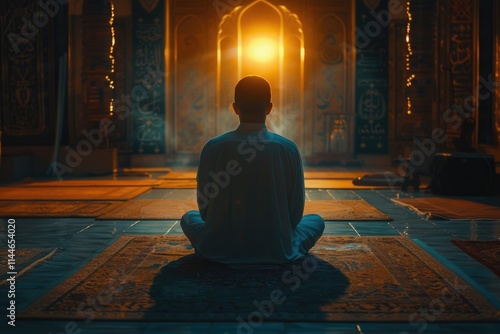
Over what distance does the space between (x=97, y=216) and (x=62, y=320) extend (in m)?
2.93

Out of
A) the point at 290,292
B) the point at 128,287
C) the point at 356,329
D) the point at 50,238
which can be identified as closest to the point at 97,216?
the point at 50,238

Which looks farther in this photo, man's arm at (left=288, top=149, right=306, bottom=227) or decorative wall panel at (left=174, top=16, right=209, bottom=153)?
decorative wall panel at (left=174, top=16, right=209, bottom=153)

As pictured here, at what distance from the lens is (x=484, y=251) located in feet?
13.1

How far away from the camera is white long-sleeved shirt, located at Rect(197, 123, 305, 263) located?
340 cm

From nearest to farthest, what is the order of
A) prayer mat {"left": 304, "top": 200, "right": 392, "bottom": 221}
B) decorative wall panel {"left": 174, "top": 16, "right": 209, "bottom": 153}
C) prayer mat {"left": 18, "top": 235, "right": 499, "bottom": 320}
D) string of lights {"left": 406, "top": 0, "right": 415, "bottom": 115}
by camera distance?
prayer mat {"left": 18, "top": 235, "right": 499, "bottom": 320}, prayer mat {"left": 304, "top": 200, "right": 392, "bottom": 221}, string of lights {"left": 406, "top": 0, "right": 415, "bottom": 115}, decorative wall panel {"left": 174, "top": 16, "right": 209, "bottom": 153}

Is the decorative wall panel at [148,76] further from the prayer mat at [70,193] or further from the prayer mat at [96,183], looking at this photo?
the prayer mat at [70,193]

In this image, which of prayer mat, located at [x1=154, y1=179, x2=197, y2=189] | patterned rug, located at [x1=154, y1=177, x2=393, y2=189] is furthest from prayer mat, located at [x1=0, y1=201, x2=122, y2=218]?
patterned rug, located at [x1=154, y1=177, x2=393, y2=189]

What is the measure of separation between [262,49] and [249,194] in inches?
358

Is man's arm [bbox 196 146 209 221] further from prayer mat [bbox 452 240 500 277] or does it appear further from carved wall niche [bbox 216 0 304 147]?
carved wall niche [bbox 216 0 304 147]

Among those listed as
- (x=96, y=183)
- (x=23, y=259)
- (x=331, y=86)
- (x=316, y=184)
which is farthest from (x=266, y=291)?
(x=331, y=86)

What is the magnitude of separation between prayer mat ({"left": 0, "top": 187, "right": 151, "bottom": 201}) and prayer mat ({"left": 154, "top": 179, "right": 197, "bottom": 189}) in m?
0.29

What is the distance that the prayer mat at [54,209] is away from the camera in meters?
5.57

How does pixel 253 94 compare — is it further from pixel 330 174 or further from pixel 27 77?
pixel 27 77

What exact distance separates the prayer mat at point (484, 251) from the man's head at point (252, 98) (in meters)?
1.30
